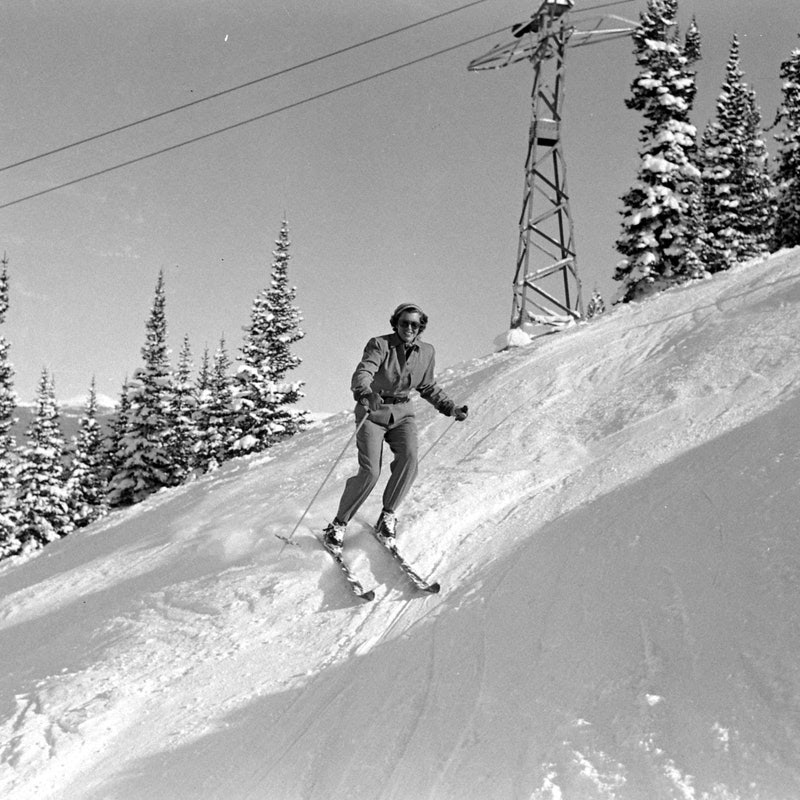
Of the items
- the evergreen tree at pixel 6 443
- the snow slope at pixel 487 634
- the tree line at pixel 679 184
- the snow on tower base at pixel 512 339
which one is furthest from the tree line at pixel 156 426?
the snow slope at pixel 487 634

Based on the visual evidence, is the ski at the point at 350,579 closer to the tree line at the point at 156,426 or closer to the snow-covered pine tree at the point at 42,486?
the tree line at the point at 156,426

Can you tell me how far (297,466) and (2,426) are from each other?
31.0 m

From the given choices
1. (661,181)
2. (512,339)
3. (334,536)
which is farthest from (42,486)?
(334,536)

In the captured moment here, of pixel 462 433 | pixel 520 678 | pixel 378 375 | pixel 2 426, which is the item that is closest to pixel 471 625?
pixel 520 678

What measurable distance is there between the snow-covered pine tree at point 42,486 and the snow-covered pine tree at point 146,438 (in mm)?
2849

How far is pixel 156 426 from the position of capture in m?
37.5

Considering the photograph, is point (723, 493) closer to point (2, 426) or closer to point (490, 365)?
point (490, 365)

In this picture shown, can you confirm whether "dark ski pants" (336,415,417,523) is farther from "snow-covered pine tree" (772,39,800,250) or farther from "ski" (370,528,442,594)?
"snow-covered pine tree" (772,39,800,250)

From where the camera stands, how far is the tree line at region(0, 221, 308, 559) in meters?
35.3

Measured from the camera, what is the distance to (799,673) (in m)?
3.86

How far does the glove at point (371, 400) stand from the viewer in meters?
6.62

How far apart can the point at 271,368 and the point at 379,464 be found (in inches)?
1186

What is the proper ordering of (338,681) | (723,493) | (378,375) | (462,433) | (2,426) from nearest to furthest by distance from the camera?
(338,681) < (723,493) < (378,375) < (462,433) < (2,426)

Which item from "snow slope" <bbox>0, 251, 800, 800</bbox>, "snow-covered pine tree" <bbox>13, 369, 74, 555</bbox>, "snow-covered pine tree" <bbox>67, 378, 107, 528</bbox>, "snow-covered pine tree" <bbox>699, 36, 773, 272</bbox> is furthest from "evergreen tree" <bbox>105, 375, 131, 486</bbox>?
"snow slope" <bbox>0, 251, 800, 800</bbox>
